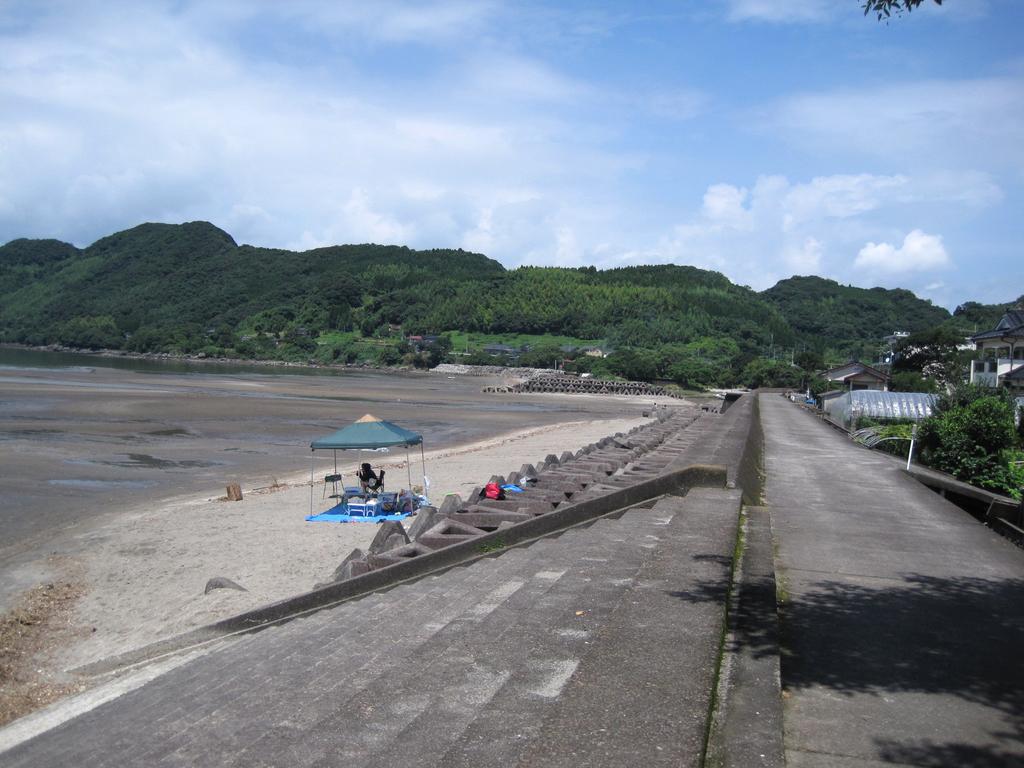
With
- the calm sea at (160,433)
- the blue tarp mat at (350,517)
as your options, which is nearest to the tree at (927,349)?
the calm sea at (160,433)

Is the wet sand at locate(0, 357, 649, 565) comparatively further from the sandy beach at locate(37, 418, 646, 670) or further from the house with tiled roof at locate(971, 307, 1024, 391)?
the house with tiled roof at locate(971, 307, 1024, 391)

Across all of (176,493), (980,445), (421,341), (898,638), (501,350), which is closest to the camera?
(898,638)

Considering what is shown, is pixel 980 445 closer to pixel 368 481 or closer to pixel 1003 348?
pixel 368 481

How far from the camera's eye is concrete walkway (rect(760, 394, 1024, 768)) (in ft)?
12.8

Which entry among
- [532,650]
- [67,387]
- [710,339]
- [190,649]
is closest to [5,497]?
[190,649]

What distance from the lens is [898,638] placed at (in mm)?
5387

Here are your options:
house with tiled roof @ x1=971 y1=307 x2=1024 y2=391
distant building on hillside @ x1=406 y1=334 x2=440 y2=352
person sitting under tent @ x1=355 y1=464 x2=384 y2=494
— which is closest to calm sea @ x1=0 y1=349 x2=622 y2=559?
person sitting under tent @ x1=355 y1=464 x2=384 y2=494

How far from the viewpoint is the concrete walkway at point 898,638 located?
3889 mm

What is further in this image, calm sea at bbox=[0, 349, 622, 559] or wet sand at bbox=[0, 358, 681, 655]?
calm sea at bbox=[0, 349, 622, 559]

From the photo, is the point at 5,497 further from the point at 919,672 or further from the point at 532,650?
the point at 919,672

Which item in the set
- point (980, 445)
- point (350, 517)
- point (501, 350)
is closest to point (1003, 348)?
point (980, 445)

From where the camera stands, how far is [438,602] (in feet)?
20.4

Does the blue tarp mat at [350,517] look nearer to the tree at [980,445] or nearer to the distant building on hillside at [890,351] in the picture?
the tree at [980,445]

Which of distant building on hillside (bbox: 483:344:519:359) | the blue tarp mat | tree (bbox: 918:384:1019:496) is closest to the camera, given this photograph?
the blue tarp mat
